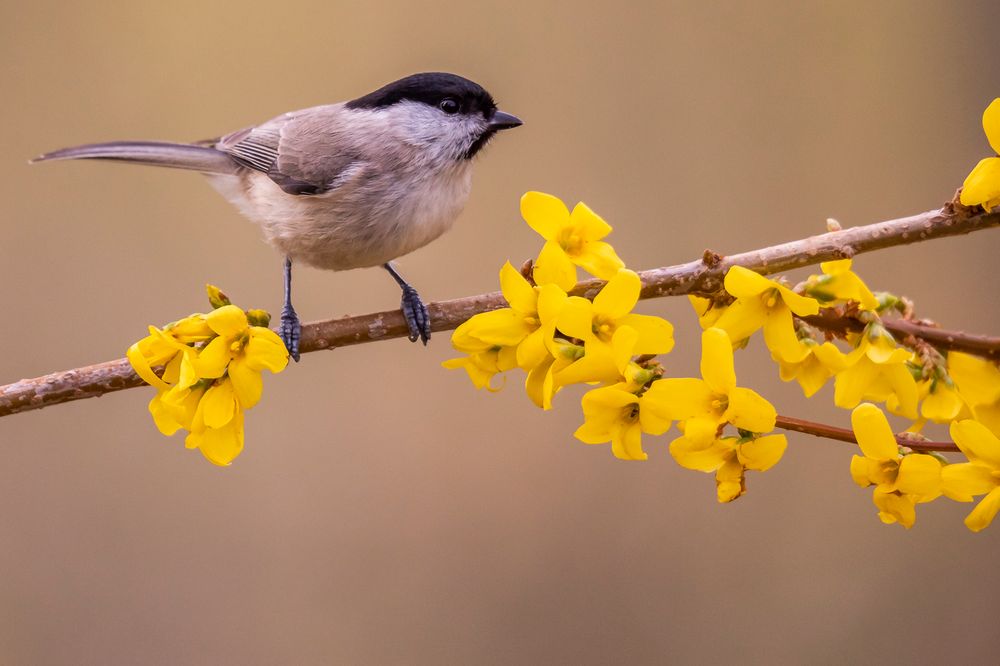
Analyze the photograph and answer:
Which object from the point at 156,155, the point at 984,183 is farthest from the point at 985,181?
the point at 156,155

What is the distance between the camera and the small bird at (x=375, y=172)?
1.96 metres

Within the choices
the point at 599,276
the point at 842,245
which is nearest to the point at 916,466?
the point at 842,245

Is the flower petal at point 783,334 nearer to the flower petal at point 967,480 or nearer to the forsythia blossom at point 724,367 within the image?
the forsythia blossom at point 724,367

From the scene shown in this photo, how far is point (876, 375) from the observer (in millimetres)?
1013

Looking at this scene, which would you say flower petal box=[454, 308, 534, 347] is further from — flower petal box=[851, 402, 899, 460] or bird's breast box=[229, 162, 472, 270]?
bird's breast box=[229, 162, 472, 270]

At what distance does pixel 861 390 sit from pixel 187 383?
2.45 feet

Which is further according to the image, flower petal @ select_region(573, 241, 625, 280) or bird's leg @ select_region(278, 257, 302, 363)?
bird's leg @ select_region(278, 257, 302, 363)

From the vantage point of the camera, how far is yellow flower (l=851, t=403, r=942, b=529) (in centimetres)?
93

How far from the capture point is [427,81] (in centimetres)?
204

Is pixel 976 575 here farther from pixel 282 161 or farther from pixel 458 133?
pixel 282 161

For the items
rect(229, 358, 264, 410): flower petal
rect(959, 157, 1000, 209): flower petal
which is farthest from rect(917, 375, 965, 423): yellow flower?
rect(229, 358, 264, 410): flower petal

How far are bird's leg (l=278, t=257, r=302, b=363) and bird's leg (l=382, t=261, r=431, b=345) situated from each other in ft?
0.63

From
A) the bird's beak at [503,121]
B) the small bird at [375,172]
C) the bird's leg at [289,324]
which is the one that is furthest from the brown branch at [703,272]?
the bird's beak at [503,121]

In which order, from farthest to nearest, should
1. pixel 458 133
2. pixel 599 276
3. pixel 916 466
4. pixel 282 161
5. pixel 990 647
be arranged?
pixel 990 647 < pixel 282 161 < pixel 458 133 < pixel 599 276 < pixel 916 466
